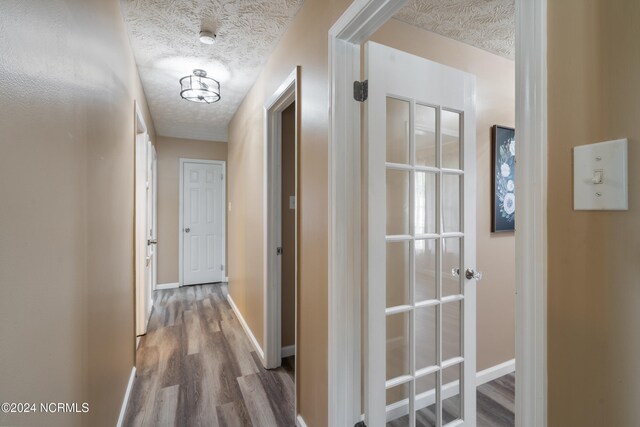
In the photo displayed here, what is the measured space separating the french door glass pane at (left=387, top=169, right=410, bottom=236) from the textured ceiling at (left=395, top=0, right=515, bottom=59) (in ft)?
3.14

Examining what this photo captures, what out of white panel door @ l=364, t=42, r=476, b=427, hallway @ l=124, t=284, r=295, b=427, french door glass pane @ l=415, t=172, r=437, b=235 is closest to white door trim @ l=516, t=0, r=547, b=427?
white panel door @ l=364, t=42, r=476, b=427

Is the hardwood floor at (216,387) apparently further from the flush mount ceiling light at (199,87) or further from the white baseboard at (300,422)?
the flush mount ceiling light at (199,87)

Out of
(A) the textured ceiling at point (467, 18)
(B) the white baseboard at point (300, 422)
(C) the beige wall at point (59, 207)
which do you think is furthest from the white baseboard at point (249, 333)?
(A) the textured ceiling at point (467, 18)

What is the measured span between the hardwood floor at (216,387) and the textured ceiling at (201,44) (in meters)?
2.58

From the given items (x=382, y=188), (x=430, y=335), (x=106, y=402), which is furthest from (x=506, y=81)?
(x=106, y=402)

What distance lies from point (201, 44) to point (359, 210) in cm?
184

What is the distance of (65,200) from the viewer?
986 mm

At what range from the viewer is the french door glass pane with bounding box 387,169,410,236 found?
57.0 inches

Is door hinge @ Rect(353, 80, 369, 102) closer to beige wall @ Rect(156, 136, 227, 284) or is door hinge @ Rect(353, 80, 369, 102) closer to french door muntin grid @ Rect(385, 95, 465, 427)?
french door muntin grid @ Rect(385, 95, 465, 427)

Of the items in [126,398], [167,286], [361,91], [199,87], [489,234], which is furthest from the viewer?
[167,286]

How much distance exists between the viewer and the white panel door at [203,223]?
16.2 ft

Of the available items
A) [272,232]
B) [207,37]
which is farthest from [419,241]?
[207,37]

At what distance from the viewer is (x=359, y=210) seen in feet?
4.58

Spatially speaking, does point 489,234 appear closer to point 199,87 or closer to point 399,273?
point 399,273
